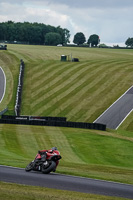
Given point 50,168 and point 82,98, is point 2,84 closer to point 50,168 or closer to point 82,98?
point 82,98

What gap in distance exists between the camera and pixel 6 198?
1753 cm

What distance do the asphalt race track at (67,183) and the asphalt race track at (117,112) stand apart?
4023cm

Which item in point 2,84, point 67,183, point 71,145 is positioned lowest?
point 2,84

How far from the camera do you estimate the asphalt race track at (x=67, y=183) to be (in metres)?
20.1

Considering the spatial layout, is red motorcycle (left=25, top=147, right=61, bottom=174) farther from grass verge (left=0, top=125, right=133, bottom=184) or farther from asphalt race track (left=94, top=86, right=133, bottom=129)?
asphalt race track (left=94, top=86, right=133, bottom=129)

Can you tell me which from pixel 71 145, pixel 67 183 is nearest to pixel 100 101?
pixel 71 145

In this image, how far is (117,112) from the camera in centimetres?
6950

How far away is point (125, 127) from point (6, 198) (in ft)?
153

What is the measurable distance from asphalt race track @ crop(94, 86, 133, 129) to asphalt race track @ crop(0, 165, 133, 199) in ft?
132

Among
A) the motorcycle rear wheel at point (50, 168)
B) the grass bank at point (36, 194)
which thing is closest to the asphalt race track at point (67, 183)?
the motorcycle rear wheel at point (50, 168)

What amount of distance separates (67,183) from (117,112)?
160ft

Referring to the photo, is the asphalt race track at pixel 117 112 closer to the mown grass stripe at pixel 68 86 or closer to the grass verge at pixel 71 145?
the grass verge at pixel 71 145

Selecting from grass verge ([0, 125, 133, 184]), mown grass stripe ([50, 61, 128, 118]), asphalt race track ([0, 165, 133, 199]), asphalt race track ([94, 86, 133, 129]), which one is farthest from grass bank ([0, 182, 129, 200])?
mown grass stripe ([50, 61, 128, 118])

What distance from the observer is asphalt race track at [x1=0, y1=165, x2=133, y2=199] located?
20131 mm
